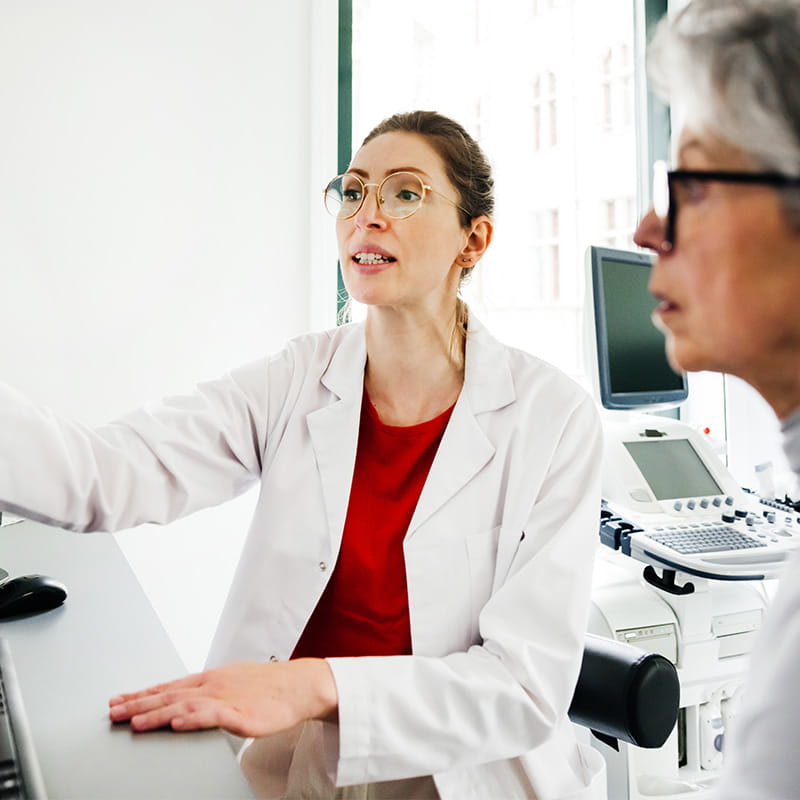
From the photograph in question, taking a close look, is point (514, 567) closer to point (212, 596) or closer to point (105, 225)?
point (212, 596)

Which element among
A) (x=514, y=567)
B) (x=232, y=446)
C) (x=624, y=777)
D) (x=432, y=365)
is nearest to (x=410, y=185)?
(x=432, y=365)

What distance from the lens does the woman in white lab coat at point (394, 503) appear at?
3.14 feet

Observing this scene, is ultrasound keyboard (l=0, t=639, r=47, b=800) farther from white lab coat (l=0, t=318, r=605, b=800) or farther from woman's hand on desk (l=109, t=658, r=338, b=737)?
white lab coat (l=0, t=318, r=605, b=800)

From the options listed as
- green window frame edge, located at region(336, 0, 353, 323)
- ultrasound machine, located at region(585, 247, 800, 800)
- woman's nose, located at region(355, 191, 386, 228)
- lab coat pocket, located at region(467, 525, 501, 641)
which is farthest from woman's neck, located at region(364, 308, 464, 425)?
green window frame edge, located at region(336, 0, 353, 323)

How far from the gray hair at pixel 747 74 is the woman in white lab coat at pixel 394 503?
66 centimetres

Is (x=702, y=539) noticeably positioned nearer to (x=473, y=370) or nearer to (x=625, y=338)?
(x=625, y=338)

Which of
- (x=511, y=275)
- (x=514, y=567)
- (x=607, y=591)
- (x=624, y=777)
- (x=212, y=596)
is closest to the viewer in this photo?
(x=514, y=567)

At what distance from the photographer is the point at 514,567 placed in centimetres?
115

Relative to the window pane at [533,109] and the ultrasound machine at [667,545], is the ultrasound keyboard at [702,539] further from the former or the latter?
the window pane at [533,109]

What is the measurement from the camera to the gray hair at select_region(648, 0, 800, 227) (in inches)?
22.3

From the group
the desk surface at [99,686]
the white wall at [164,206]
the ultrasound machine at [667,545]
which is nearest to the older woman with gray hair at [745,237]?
the desk surface at [99,686]

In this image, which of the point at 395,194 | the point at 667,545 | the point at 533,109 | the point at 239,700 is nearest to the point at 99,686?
the point at 239,700

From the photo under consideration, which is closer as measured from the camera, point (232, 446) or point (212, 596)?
point (232, 446)

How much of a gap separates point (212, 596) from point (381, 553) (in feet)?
4.04
